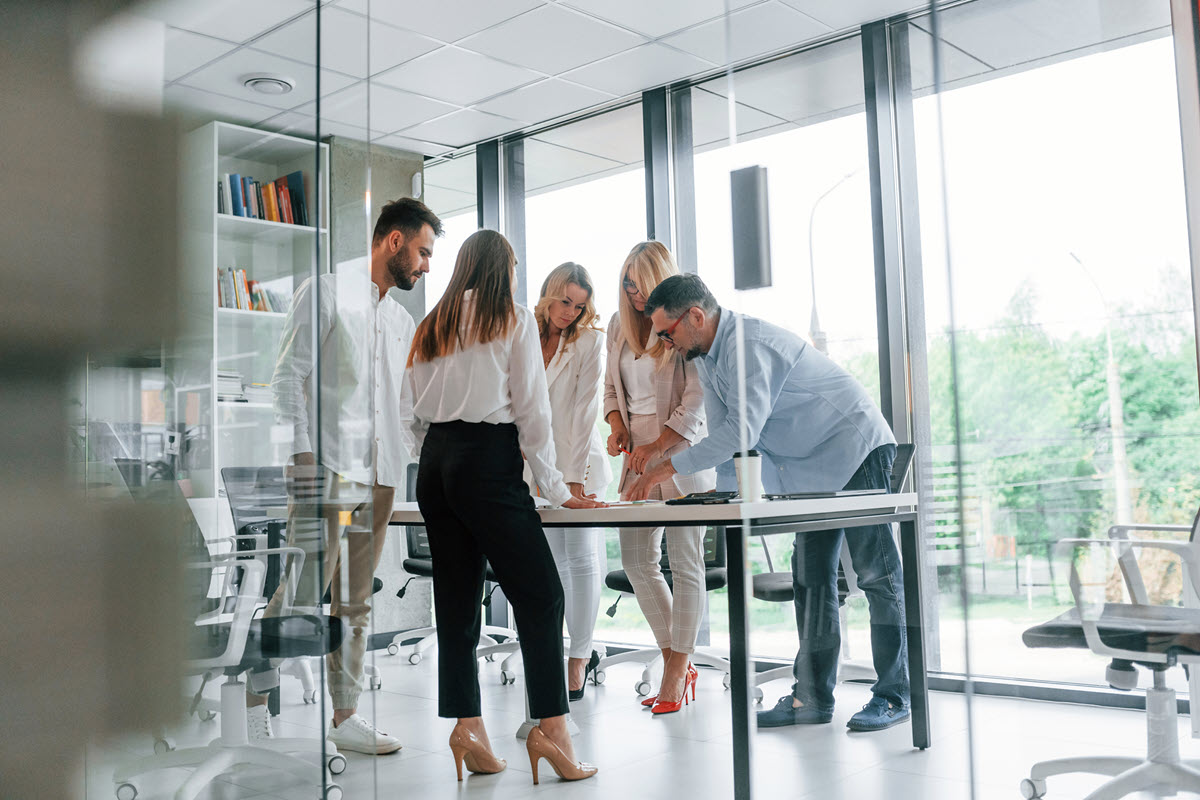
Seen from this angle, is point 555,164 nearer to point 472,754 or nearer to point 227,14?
point 472,754

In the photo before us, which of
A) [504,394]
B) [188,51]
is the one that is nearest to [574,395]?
[504,394]

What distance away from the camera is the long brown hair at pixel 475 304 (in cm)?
246

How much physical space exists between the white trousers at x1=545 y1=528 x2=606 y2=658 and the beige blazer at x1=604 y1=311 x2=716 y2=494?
249mm

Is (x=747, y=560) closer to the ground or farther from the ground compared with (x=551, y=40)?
closer to the ground

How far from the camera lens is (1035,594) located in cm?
173

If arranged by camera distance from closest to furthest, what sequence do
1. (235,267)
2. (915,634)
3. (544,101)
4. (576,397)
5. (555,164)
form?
(235,267) < (915,634) < (576,397) < (544,101) < (555,164)

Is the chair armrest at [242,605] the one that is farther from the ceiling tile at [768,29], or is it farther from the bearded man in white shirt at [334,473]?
the ceiling tile at [768,29]

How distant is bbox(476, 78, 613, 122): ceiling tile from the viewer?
15.2ft

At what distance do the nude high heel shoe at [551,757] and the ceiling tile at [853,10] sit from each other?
1.83m

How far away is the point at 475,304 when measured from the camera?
8.18 ft

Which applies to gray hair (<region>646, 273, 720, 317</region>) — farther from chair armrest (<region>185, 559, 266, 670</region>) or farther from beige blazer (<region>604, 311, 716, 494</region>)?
→ chair armrest (<region>185, 559, 266, 670</region>)

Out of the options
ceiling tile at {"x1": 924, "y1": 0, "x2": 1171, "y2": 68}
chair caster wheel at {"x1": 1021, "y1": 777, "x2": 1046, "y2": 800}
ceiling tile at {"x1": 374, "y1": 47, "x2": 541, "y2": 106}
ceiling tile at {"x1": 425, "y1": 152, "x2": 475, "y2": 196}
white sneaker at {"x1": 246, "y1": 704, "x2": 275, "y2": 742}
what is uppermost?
ceiling tile at {"x1": 374, "y1": 47, "x2": 541, "y2": 106}

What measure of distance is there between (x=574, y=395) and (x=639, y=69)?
1930mm

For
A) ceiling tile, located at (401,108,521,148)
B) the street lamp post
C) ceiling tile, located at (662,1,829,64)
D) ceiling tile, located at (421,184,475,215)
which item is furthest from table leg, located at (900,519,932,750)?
ceiling tile, located at (421,184,475,215)
